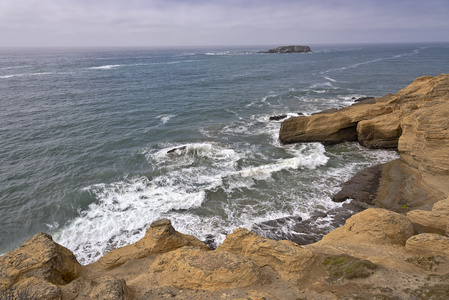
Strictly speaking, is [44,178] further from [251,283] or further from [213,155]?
[251,283]

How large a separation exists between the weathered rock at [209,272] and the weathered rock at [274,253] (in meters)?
0.88

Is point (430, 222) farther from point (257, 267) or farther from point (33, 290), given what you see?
point (33, 290)

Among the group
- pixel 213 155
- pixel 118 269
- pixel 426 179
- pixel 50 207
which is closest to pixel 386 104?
pixel 426 179

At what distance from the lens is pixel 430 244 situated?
9.91 meters

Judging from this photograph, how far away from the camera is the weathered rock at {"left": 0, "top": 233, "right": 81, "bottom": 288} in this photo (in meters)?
9.14

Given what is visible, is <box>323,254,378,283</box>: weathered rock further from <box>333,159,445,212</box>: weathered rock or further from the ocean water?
<box>333,159,445,212</box>: weathered rock

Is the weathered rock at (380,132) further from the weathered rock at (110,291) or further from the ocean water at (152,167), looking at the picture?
the weathered rock at (110,291)

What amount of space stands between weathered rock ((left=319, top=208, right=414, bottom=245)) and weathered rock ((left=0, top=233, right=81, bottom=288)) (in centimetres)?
1078

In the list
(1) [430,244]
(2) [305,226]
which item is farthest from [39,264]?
(1) [430,244]

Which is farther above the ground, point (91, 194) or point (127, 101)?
point (127, 101)

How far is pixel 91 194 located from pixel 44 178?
5.56m

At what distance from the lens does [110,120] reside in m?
36.2

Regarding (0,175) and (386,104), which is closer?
(0,175)

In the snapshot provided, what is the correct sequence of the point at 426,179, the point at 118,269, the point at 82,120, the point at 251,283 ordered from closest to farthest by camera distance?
the point at 251,283 < the point at 118,269 < the point at 426,179 < the point at 82,120
